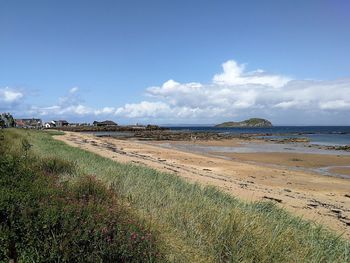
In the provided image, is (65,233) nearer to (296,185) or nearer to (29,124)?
(296,185)

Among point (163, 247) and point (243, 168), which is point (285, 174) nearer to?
point (243, 168)

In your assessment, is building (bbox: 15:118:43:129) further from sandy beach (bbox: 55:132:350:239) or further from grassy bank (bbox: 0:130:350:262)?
grassy bank (bbox: 0:130:350:262)

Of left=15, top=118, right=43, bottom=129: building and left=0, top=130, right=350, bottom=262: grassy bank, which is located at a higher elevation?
left=15, top=118, right=43, bottom=129: building

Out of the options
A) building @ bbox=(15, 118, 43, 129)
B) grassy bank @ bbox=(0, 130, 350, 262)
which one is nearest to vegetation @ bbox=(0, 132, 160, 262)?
grassy bank @ bbox=(0, 130, 350, 262)

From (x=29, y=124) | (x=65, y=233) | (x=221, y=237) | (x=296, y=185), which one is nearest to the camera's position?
(x=65, y=233)

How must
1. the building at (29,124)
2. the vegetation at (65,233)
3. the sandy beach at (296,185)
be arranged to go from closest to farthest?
the vegetation at (65,233) → the sandy beach at (296,185) → the building at (29,124)

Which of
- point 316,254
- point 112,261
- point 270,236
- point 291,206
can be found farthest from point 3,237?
point 291,206

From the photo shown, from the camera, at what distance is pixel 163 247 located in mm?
4848

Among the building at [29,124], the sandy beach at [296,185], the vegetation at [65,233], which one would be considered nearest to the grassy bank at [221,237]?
the vegetation at [65,233]

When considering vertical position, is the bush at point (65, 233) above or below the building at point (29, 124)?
below

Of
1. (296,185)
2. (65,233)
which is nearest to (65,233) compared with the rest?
(65,233)

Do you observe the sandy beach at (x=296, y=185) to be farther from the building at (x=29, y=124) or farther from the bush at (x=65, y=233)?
the building at (x=29, y=124)

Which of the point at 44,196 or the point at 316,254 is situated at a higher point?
the point at 44,196

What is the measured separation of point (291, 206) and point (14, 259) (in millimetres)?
9690
